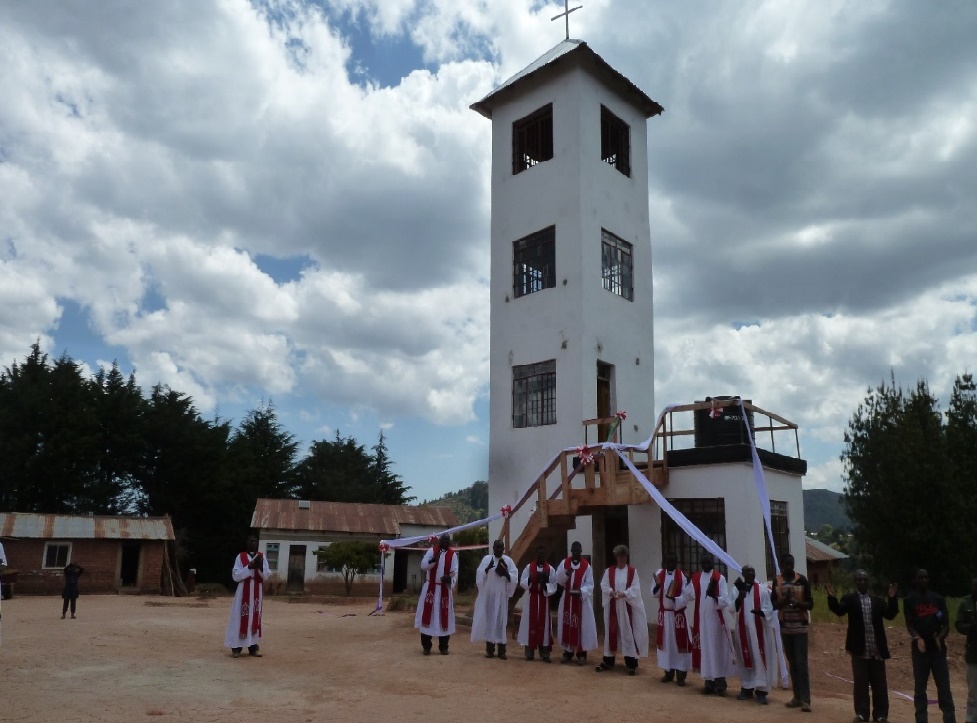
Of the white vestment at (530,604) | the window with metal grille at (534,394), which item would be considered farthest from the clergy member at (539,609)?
the window with metal grille at (534,394)

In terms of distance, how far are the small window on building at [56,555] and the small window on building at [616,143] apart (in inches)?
968

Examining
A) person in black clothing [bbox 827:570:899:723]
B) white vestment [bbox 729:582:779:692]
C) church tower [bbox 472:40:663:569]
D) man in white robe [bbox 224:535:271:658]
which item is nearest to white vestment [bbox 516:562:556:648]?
white vestment [bbox 729:582:779:692]

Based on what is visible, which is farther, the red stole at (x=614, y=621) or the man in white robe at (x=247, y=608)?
the man in white robe at (x=247, y=608)

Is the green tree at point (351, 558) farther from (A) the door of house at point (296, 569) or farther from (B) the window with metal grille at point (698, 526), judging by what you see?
(B) the window with metal grille at point (698, 526)

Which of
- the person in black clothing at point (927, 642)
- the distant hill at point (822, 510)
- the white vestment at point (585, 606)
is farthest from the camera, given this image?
the distant hill at point (822, 510)

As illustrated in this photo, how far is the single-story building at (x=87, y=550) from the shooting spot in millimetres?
28484

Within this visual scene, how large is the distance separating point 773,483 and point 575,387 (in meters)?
4.68

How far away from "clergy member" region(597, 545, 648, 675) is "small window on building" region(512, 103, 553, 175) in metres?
11.8

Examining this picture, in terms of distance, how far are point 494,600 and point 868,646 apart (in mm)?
5944

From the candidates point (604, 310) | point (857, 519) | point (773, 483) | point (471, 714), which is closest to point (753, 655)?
point (471, 714)

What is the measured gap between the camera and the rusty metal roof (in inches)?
1324

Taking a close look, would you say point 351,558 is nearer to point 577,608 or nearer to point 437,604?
point 437,604

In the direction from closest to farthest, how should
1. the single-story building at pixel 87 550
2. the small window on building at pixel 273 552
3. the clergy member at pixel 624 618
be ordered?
1. the clergy member at pixel 624 618
2. the single-story building at pixel 87 550
3. the small window on building at pixel 273 552

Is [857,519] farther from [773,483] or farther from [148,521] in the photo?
[148,521]
